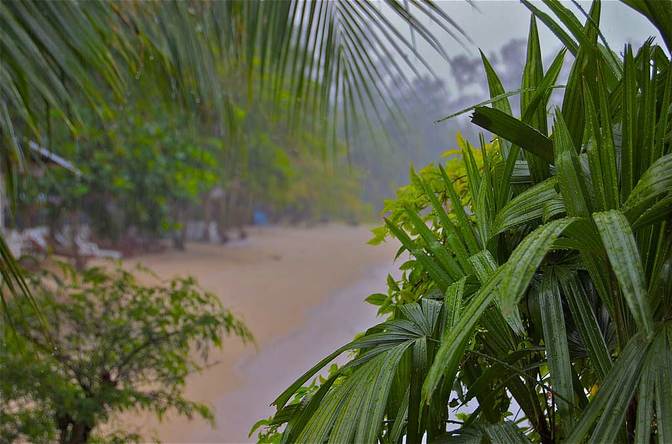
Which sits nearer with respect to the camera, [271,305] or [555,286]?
[555,286]

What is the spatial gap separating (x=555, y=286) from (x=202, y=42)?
1.06 metres

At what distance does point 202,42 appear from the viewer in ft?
4.49

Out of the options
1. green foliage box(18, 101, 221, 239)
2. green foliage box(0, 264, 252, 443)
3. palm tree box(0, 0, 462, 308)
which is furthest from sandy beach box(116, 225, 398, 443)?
palm tree box(0, 0, 462, 308)

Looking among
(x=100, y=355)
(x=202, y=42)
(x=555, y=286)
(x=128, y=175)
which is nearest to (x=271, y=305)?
(x=128, y=175)

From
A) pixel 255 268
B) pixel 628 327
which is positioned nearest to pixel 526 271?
pixel 628 327

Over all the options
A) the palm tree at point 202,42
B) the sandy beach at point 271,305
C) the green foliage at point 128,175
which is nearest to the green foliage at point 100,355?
the sandy beach at point 271,305

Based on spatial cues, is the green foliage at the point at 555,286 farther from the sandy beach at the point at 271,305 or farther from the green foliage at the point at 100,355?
the green foliage at the point at 100,355

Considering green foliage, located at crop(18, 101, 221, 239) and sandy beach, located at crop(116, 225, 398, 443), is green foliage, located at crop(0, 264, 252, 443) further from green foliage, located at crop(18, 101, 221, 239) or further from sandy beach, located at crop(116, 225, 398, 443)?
green foliage, located at crop(18, 101, 221, 239)

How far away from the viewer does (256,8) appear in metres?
1.08

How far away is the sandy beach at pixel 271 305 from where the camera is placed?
229 centimetres

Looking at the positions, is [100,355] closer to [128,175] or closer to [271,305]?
[271,305]

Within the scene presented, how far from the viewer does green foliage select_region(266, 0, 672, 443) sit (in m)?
0.36

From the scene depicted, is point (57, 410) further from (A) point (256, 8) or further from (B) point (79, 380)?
(A) point (256, 8)

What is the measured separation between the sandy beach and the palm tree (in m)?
0.61
